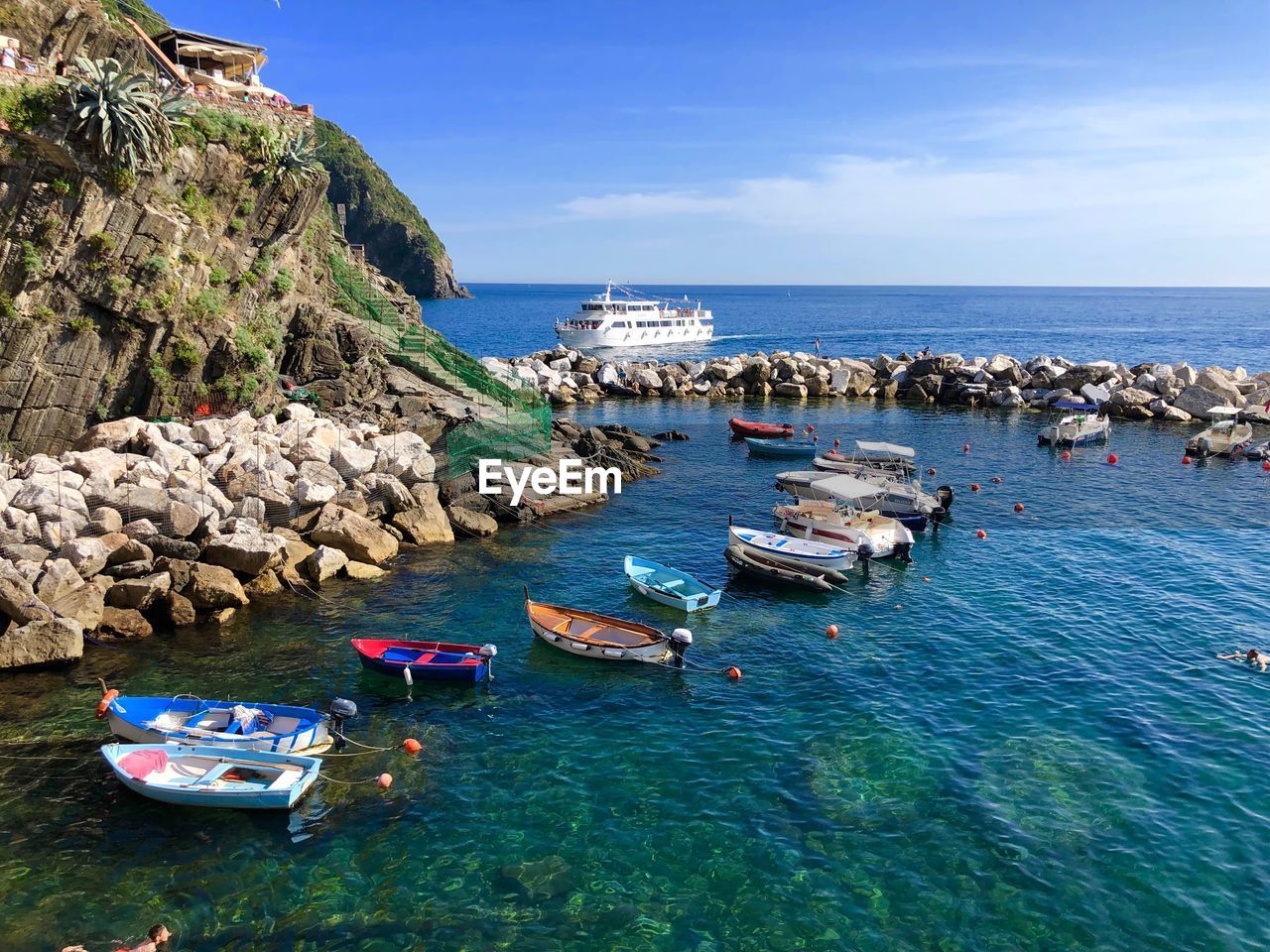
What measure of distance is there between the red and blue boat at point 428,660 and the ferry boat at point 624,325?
286 feet

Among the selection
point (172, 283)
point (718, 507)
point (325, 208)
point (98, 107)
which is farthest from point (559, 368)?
point (98, 107)

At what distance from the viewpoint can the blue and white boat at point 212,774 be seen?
19.6 metres

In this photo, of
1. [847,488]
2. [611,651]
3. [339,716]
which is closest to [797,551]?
[847,488]

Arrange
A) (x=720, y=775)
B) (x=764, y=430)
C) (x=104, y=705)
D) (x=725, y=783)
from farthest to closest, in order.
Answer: (x=764, y=430)
(x=104, y=705)
(x=720, y=775)
(x=725, y=783)

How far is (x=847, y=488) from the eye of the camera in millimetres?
41438

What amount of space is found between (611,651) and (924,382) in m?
62.9

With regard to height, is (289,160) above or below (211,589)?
above

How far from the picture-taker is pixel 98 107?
33.8 m

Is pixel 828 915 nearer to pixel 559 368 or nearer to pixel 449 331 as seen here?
pixel 559 368

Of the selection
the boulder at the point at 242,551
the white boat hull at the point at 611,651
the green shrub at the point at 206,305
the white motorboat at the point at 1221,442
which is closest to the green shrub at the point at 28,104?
the green shrub at the point at 206,305

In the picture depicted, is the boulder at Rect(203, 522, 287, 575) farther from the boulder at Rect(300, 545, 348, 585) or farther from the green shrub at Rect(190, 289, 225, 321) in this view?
the green shrub at Rect(190, 289, 225, 321)

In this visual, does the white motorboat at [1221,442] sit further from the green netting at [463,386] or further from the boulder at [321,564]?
the boulder at [321,564]
